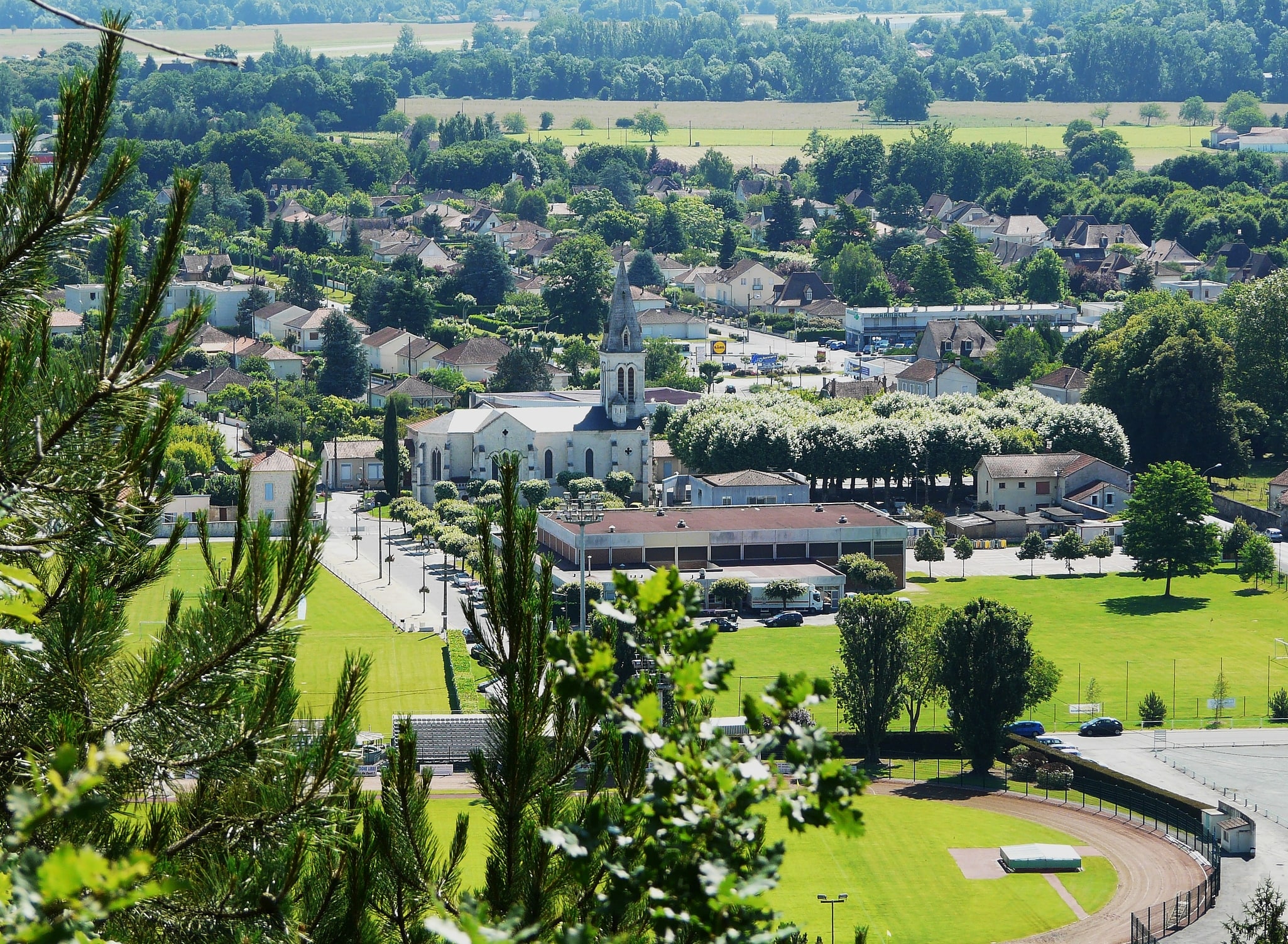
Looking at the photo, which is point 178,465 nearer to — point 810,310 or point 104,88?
point 104,88

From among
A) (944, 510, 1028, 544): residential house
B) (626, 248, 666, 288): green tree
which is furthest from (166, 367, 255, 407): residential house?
(626, 248, 666, 288): green tree

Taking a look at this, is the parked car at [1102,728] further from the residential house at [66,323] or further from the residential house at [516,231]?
the residential house at [516,231]

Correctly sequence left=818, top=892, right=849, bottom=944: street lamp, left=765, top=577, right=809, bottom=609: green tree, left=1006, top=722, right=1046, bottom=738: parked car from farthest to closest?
1. left=765, top=577, right=809, bottom=609: green tree
2. left=1006, top=722, right=1046, bottom=738: parked car
3. left=818, top=892, right=849, bottom=944: street lamp

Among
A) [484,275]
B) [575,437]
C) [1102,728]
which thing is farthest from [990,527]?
[484,275]

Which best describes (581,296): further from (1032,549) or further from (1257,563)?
(1257,563)

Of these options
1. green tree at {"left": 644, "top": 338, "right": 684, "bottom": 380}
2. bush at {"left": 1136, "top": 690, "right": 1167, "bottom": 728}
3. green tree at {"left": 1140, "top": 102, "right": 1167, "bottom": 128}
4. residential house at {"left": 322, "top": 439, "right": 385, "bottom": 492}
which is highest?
green tree at {"left": 1140, "top": 102, "right": 1167, "bottom": 128}

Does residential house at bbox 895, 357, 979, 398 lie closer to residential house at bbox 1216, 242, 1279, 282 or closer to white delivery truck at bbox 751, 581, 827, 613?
white delivery truck at bbox 751, 581, 827, 613

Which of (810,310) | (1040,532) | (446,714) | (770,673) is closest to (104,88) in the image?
(446,714)

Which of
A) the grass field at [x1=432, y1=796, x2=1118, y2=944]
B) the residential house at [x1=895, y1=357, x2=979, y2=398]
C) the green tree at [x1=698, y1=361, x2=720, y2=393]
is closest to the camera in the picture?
the grass field at [x1=432, y1=796, x2=1118, y2=944]
